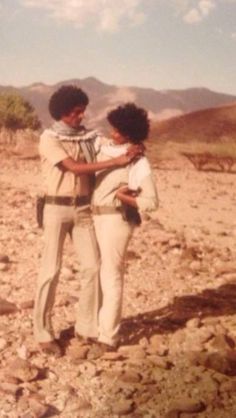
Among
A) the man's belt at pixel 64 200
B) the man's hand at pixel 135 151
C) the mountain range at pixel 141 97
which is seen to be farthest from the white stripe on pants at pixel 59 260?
the mountain range at pixel 141 97

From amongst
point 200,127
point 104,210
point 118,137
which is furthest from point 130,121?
point 200,127

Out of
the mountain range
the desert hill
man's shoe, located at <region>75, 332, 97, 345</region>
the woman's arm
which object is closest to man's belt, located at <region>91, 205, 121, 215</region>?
the woman's arm

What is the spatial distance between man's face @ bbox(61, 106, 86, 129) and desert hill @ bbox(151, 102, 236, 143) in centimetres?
2062

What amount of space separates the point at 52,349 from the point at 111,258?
81 centimetres

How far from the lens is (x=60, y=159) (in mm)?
4613

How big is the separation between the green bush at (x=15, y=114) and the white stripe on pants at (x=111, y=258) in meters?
19.5

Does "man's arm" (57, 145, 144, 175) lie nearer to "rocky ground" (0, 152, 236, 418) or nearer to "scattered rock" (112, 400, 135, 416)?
"rocky ground" (0, 152, 236, 418)

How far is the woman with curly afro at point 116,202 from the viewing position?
4805 mm

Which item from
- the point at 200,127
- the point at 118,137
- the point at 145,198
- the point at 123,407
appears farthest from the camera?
the point at 200,127

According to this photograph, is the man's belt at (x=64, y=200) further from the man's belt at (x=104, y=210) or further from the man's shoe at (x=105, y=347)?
the man's shoe at (x=105, y=347)

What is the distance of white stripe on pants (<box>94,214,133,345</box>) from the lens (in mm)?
4809

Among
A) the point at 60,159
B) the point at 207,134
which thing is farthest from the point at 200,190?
the point at 207,134

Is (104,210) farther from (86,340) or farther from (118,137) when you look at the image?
(86,340)

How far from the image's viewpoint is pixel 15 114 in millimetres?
24250
